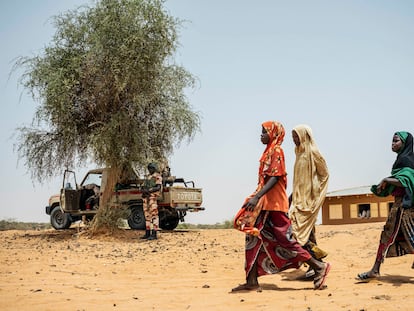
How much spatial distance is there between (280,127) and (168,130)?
1131cm

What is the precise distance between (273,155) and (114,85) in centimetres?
1084

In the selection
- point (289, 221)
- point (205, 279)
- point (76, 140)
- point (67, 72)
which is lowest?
point (205, 279)

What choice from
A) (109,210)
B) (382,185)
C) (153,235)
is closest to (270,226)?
(382,185)

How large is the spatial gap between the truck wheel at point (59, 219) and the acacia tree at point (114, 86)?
2.80m

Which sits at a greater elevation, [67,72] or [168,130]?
[67,72]

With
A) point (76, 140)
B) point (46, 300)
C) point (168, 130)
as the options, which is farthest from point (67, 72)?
point (46, 300)

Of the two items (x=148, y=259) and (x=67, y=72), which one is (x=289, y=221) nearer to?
(x=148, y=259)

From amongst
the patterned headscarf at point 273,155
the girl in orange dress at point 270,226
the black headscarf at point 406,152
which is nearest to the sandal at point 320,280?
the girl in orange dress at point 270,226

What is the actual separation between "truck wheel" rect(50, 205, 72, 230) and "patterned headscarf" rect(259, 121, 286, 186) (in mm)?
14204

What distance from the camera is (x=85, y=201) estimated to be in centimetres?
1861

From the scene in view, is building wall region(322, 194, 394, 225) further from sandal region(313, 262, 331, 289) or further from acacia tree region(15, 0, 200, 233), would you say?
sandal region(313, 262, 331, 289)

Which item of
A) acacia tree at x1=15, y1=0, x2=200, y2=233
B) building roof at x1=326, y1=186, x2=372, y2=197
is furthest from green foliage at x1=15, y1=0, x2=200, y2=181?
building roof at x1=326, y1=186, x2=372, y2=197

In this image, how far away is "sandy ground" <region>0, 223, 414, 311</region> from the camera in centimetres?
616

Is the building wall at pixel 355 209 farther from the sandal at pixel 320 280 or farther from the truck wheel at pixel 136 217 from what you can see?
the sandal at pixel 320 280
